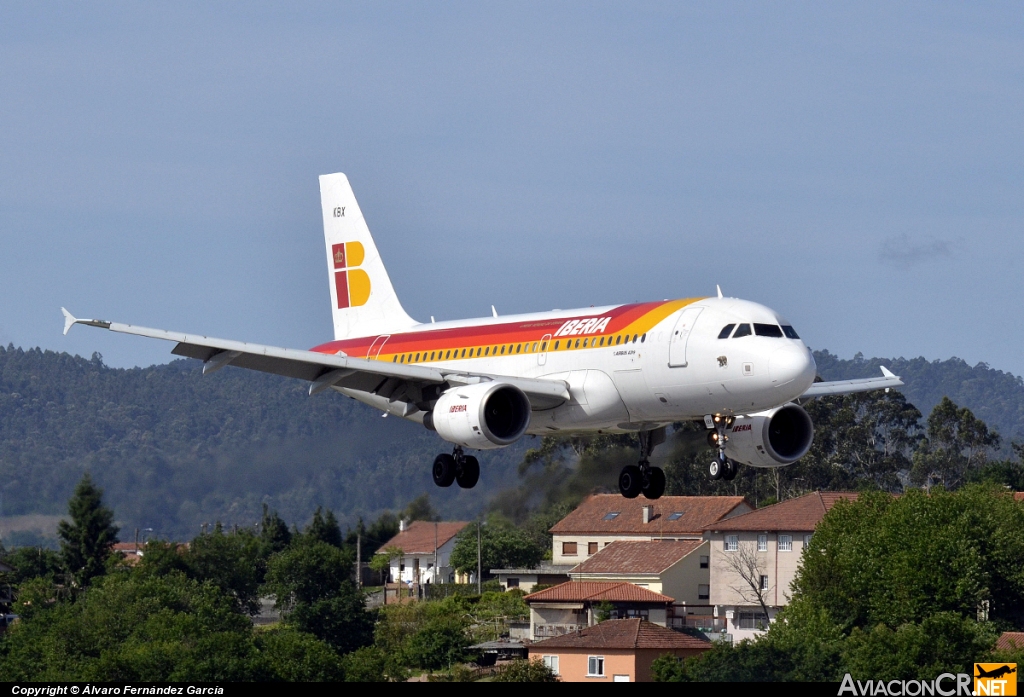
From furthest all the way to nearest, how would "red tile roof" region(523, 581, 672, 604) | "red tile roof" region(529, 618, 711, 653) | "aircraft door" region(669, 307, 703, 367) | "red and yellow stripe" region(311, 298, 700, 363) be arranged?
"red tile roof" region(523, 581, 672, 604), "red tile roof" region(529, 618, 711, 653), "red and yellow stripe" region(311, 298, 700, 363), "aircraft door" region(669, 307, 703, 367)

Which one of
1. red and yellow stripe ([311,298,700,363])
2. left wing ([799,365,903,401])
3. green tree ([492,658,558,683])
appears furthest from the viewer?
green tree ([492,658,558,683])

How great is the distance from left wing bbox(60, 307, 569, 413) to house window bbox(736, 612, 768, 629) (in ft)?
182

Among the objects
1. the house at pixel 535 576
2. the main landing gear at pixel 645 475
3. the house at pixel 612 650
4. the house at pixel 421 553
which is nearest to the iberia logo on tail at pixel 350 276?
the main landing gear at pixel 645 475

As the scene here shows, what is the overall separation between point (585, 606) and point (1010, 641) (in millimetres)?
25072

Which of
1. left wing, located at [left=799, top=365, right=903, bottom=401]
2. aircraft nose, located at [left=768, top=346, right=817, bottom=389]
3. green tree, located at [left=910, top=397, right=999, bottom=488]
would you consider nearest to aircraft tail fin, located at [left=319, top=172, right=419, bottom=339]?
left wing, located at [left=799, top=365, right=903, bottom=401]

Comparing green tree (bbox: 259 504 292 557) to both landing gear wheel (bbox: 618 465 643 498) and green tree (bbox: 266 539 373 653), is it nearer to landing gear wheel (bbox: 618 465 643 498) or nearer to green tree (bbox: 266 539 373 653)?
green tree (bbox: 266 539 373 653)

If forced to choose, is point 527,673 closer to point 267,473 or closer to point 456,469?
point 267,473

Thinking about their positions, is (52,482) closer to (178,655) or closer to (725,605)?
(178,655)

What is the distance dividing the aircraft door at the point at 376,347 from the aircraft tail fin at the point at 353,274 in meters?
1.10

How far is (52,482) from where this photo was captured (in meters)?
66.8

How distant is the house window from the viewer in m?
103

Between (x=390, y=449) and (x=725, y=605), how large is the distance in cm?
4980

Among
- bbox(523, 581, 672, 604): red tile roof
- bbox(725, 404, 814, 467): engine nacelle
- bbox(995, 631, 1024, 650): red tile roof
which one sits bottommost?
bbox(995, 631, 1024, 650): red tile roof

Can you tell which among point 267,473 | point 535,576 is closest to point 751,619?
point 535,576
